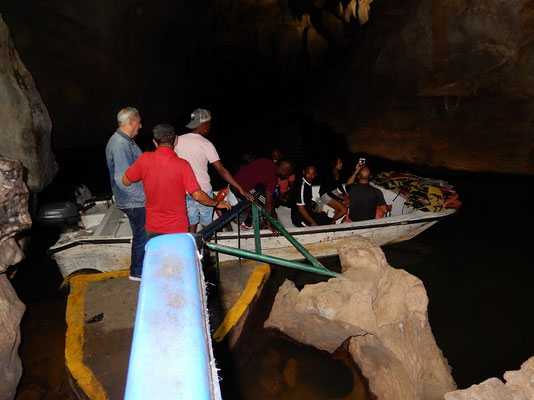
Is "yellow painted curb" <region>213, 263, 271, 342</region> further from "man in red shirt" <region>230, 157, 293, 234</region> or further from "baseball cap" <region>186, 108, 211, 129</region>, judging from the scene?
"baseball cap" <region>186, 108, 211, 129</region>

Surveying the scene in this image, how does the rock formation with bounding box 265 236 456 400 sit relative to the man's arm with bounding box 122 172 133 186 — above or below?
below

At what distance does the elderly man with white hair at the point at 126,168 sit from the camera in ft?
13.6

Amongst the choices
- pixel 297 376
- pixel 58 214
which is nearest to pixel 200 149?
pixel 58 214

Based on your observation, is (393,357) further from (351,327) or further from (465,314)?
(465,314)

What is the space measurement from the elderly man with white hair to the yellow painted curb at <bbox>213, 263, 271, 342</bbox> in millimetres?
1471

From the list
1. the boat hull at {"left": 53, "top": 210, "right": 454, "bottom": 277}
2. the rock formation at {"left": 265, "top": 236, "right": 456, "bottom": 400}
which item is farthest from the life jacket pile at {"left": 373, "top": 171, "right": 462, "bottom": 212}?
the rock formation at {"left": 265, "top": 236, "right": 456, "bottom": 400}

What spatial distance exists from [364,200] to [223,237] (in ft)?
9.40

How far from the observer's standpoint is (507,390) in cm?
265

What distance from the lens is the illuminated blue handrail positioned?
847mm

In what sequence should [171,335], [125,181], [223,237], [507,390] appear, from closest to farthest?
[171,335] < [507,390] < [125,181] < [223,237]

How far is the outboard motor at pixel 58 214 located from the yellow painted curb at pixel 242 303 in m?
3.56

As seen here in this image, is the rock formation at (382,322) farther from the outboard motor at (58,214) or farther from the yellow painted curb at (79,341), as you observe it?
the outboard motor at (58,214)

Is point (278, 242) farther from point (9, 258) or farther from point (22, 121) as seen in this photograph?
point (22, 121)

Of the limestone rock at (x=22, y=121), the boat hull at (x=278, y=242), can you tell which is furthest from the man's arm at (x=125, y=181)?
the limestone rock at (x=22, y=121)
